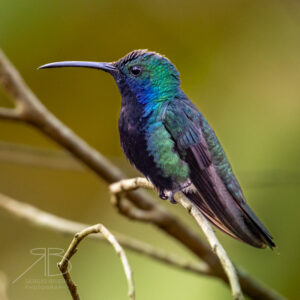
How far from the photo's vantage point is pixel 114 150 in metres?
4.13

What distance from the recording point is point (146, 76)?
2271 mm

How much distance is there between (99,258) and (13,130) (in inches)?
50.1

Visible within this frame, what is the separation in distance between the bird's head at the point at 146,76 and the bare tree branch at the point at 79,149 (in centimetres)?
54

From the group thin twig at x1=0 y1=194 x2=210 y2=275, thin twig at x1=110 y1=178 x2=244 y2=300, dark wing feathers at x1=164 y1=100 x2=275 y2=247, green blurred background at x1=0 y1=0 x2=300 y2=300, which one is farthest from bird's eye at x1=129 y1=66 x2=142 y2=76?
green blurred background at x1=0 y1=0 x2=300 y2=300

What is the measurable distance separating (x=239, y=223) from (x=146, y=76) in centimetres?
78

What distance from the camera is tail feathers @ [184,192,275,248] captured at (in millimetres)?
1763

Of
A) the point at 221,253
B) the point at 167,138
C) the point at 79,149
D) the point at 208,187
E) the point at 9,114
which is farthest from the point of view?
the point at 79,149

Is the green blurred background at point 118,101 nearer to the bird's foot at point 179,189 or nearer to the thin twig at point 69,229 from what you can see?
the thin twig at point 69,229

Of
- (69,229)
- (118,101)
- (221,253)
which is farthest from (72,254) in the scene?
(118,101)

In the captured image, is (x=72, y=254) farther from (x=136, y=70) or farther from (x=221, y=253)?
(x=136, y=70)

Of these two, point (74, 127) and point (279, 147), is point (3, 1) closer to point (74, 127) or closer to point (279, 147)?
point (74, 127)

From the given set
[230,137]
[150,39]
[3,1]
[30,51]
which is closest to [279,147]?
[230,137]

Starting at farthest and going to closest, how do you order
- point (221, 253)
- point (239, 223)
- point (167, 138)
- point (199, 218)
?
point (167, 138) → point (239, 223) → point (199, 218) → point (221, 253)

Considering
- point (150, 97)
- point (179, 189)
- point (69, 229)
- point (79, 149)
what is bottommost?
point (69, 229)
